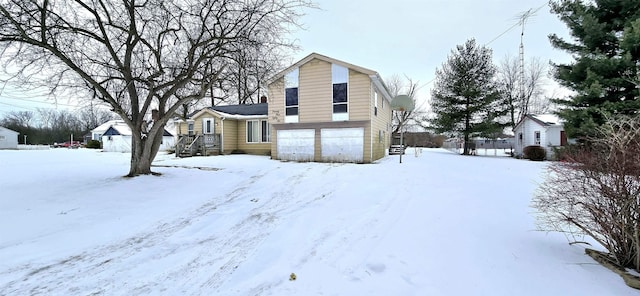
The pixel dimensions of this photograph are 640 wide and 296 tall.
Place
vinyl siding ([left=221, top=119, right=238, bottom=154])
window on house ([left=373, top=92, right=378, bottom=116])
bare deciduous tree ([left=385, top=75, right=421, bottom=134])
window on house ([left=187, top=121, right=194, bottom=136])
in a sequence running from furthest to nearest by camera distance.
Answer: bare deciduous tree ([left=385, top=75, right=421, bottom=134]) → window on house ([left=187, top=121, right=194, bottom=136]) → vinyl siding ([left=221, top=119, right=238, bottom=154]) → window on house ([left=373, top=92, right=378, bottom=116])

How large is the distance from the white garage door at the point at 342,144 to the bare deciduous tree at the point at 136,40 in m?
6.43

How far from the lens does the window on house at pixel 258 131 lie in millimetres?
19172

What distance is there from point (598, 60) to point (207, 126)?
22007 mm

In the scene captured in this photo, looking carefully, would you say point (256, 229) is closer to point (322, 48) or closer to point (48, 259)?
point (48, 259)

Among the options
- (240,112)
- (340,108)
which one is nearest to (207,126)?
(240,112)

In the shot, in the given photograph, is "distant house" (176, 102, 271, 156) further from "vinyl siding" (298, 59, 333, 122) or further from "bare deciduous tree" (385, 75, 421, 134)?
"bare deciduous tree" (385, 75, 421, 134)

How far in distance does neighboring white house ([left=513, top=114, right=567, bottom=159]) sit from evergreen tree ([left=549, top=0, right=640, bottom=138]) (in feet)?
10.8

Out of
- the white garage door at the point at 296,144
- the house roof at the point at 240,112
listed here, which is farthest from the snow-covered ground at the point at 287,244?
the house roof at the point at 240,112

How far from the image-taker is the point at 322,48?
1406 centimetres

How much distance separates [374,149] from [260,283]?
1282 cm

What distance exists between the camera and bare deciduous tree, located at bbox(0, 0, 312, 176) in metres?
7.95

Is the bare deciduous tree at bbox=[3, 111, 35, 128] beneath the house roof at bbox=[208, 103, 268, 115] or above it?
above

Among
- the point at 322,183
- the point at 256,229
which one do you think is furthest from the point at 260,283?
the point at 322,183

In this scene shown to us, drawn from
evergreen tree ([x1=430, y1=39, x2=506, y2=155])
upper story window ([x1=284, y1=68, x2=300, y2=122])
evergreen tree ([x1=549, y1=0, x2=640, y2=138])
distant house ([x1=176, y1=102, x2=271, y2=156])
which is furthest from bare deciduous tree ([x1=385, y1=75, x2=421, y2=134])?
upper story window ([x1=284, y1=68, x2=300, y2=122])
